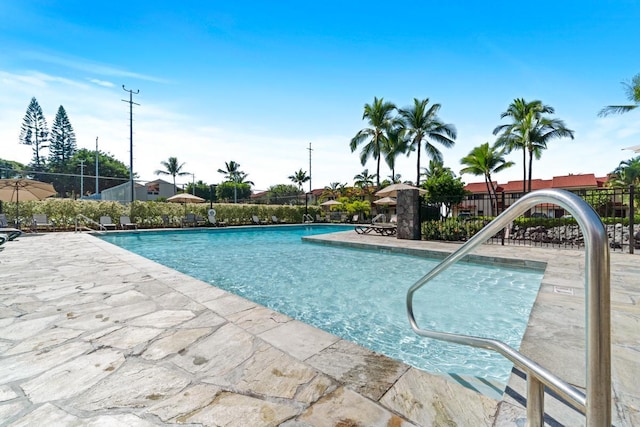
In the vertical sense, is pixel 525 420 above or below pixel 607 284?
below

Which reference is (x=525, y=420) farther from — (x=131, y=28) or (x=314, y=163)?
(x=314, y=163)

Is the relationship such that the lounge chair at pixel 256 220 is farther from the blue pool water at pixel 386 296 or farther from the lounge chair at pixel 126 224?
the blue pool water at pixel 386 296

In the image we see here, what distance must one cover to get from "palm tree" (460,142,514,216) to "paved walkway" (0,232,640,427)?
18632mm

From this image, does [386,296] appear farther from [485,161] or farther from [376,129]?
[376,129]

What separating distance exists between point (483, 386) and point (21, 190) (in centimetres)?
1520

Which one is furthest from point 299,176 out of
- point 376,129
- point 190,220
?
point 190,220

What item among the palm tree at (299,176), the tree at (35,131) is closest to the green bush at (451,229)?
the palm tree at (299,176)

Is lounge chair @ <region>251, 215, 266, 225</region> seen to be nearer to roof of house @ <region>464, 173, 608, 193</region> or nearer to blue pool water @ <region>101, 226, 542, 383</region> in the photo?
blue pool water @ <region>101, 226, 542, 383</region>

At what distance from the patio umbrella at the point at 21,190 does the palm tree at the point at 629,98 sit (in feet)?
→ 88.6

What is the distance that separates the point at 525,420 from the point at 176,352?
2253mm

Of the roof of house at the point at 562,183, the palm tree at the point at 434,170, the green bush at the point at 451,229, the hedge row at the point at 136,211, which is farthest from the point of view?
the roof of house at the point at 562,183

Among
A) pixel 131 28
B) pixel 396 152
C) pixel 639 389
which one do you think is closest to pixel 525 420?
pixel 639 389

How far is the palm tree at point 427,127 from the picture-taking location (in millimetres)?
22984

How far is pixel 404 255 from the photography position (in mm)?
8453
